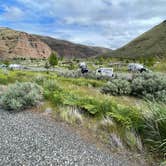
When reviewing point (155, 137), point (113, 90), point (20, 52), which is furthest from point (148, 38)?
point (155, 137)

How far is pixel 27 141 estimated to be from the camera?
6234 mm

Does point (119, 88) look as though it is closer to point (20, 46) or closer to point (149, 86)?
point (149, 86)

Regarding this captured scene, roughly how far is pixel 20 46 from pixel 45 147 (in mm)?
151764

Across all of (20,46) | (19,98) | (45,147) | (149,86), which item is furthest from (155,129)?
(20,46)

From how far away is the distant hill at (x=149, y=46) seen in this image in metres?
110

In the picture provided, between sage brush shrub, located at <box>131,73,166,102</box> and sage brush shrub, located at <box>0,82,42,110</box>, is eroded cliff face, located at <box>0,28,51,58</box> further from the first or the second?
sage brush shrub, located at <box>0,82,42,110</box>

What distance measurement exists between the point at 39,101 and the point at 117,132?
404 centimetres

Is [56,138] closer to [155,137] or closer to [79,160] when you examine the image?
[79,160]

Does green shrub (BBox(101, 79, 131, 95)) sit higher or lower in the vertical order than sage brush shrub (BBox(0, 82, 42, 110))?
lower

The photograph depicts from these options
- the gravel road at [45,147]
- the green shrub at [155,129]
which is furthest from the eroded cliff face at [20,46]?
the green shrub at [155,129]

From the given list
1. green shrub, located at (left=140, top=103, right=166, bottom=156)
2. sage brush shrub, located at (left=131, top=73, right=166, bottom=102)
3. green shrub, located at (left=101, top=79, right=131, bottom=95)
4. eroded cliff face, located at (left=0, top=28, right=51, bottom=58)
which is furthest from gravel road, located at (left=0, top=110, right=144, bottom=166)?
eroded cliff face, located at (left=0, top=28, right=51, bottom=58)

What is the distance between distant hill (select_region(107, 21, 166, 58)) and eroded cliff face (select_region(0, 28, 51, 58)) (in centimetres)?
5389

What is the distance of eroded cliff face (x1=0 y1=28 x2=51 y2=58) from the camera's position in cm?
14341

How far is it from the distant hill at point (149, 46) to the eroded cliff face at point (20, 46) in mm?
53892
